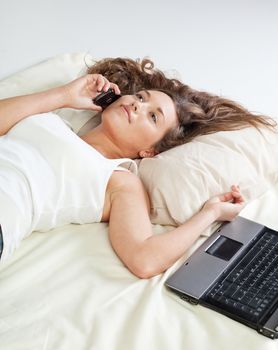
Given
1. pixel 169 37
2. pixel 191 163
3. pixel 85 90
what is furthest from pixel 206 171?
pixel 169 37

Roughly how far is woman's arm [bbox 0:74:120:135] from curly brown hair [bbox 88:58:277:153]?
0.42 ft

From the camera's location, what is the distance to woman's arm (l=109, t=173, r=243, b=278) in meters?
1.45

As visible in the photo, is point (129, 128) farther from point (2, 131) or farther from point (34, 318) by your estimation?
point (34, 318)

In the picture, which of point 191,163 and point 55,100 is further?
point 55,100

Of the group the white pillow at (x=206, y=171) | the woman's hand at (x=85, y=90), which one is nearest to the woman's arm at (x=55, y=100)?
the woman's hand at (x=85, y=90)

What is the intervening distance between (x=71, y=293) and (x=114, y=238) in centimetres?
21

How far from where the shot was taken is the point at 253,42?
2.53 metres

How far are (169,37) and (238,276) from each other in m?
1.22

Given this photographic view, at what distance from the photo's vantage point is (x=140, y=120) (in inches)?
68.7

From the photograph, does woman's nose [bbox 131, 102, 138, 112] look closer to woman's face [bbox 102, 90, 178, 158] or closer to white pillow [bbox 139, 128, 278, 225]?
woman's face [bbox 102, 90, 178, 158]

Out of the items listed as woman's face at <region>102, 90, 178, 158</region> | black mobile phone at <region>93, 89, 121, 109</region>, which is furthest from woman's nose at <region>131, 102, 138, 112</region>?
black mobile phone at <region>93, 89, 121, 109</region>

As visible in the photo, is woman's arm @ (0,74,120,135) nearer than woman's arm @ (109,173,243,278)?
No

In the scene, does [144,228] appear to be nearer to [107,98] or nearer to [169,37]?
[107,98]

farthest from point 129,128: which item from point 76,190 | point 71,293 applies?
point 71,293
